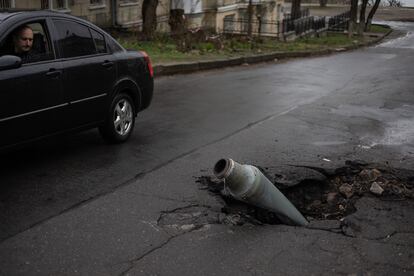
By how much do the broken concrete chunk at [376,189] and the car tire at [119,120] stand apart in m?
3.28

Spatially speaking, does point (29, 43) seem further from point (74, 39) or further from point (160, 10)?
point (160, 10)

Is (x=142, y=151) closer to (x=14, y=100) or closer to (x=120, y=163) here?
(x=120, y=163)

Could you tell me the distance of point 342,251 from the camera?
4.64 metres

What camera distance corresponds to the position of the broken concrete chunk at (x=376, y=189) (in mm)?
5910

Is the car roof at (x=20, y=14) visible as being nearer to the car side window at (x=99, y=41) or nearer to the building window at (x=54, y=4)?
the car side window at (x=99, y=41)

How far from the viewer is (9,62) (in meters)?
5.84

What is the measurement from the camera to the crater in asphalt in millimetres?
5438

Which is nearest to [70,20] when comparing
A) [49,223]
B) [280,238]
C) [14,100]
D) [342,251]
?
[14,100]

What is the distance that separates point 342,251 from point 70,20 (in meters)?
4.18

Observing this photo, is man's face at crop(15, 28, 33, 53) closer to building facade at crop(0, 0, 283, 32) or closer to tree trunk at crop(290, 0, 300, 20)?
building facade at crop(0, 0, 283, 32)

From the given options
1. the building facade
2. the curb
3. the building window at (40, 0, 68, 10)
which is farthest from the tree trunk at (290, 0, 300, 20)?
the building window at (40, 0, 68, 10)

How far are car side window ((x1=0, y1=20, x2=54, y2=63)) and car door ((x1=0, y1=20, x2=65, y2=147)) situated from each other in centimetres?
1

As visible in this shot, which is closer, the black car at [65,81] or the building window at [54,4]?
the black car at [65,81]

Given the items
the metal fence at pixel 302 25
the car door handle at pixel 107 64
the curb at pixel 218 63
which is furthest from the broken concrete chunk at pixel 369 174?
the metal fence at pixel 302 25
